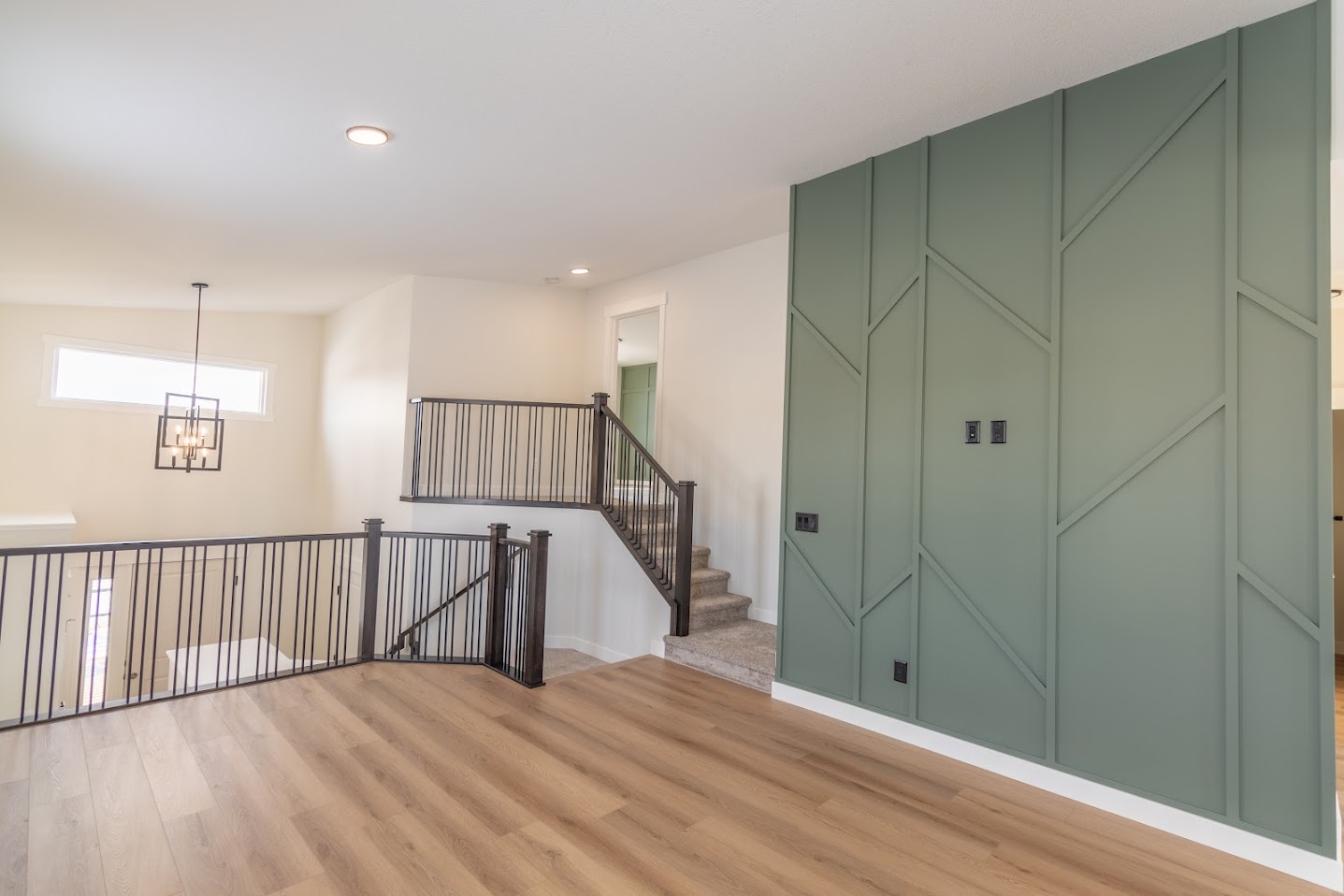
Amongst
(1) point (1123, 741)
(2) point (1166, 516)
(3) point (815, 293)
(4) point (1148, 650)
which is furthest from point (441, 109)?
(1) point (1123, 741)

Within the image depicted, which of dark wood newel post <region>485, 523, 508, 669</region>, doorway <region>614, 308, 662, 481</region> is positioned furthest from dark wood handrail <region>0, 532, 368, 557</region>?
doorway <region>614, 308, 662, 481</region>

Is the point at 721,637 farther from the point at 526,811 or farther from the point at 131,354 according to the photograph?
the point at 131,354

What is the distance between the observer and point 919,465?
11.6 feet

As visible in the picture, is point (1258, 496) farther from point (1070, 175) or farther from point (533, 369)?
point (533, 369)

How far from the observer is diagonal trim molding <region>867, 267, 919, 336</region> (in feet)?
11.8

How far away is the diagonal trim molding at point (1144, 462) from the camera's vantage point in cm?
266

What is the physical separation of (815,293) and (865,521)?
1.43 metres

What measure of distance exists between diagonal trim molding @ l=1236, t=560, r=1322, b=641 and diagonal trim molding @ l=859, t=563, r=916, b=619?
1.35m

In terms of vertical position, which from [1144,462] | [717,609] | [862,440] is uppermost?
[862,440]

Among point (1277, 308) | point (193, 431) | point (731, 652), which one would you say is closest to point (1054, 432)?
point (1277, 308)

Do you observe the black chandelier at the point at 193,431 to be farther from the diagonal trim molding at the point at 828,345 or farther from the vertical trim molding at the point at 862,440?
the vertical trim molding at the point at 862,440

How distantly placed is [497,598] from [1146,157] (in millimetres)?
4343

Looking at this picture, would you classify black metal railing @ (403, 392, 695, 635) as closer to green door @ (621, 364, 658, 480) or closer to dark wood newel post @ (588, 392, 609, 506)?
dark wood newel post @ (588, 392, 609, 506)

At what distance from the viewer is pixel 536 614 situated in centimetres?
423
